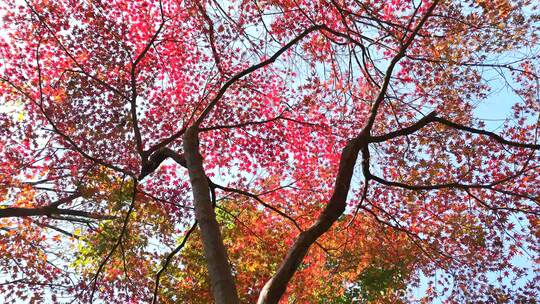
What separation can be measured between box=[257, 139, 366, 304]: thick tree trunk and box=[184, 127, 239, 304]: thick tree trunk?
1.27ft

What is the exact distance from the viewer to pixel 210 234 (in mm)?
5270

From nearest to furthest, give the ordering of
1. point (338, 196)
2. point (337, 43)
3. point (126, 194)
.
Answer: point (338, 196) < point (337, 43) < point (126, 194)

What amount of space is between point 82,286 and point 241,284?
3.62 m

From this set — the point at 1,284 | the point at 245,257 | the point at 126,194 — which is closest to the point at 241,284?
the point at 245,257

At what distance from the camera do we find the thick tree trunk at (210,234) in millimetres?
4691

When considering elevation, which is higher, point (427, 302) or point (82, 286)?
point (82, 286)

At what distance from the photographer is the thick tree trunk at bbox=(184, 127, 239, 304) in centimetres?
469

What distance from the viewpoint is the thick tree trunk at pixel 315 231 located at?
4742 mm

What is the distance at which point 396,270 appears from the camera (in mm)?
Result: 16297

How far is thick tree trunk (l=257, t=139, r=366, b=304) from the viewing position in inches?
187

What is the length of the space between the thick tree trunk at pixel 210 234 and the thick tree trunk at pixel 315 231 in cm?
39

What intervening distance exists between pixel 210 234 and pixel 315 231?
48.3 inches

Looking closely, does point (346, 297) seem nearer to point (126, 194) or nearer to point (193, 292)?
point (193, 292)

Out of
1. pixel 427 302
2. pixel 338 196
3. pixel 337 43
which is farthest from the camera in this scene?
pixel 427 302
